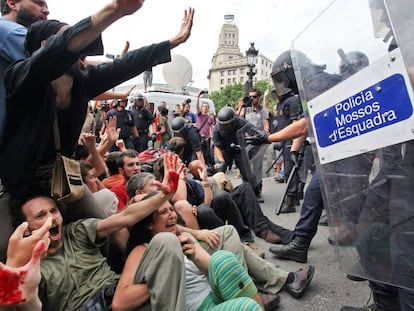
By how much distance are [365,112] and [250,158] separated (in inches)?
113

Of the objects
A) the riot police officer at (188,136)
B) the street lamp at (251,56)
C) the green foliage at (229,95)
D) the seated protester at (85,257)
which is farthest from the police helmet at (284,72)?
the green foliage at (229,95)

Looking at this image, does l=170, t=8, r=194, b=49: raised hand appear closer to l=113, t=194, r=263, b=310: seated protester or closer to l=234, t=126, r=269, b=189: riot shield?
l=113, t=194, r=263, b=310: seated protester

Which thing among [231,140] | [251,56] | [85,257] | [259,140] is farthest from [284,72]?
[251,56]

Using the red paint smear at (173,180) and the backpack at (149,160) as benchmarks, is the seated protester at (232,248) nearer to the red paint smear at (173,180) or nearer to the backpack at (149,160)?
the red paint smear at (173,180)

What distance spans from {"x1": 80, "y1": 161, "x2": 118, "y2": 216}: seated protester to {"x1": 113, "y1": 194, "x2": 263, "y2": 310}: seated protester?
1.47 feet

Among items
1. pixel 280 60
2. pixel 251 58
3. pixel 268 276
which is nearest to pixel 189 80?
pixel 251 58

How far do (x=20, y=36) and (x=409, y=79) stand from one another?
1.71 metres

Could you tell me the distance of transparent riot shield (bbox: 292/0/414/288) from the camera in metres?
1.20

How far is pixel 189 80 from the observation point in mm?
19844

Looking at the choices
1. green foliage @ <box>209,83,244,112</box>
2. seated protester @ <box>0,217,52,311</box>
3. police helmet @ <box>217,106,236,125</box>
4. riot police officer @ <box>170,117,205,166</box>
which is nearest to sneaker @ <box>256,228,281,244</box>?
police helmet @ <box>217,106,236,125</box>

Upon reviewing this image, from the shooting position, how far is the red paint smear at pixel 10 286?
3.74ft

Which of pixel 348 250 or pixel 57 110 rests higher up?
pixel 57 110

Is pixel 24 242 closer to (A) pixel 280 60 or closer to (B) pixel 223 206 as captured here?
(B) pixel 223 206

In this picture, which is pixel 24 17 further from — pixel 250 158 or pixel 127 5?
pixel 250 158
